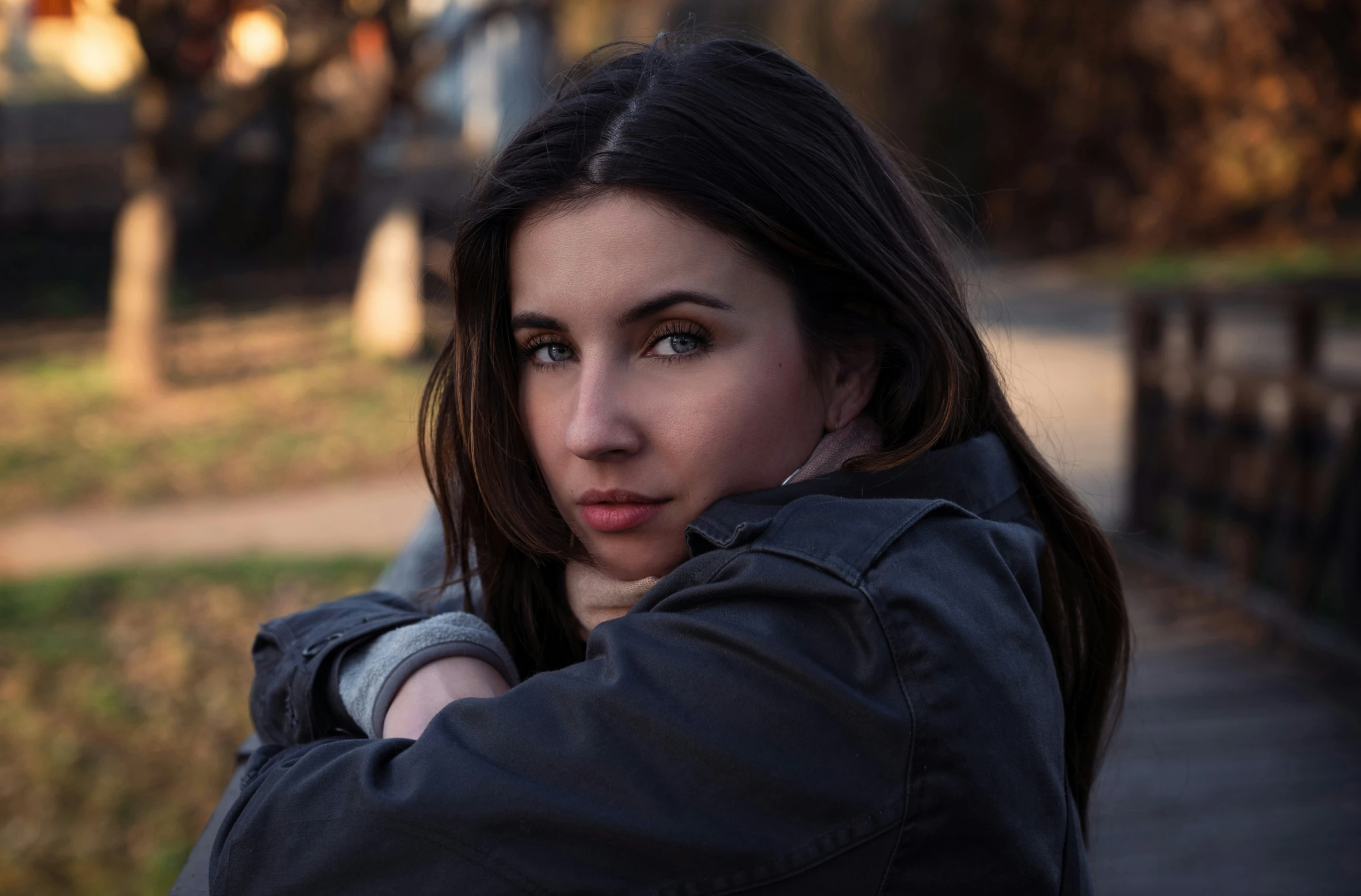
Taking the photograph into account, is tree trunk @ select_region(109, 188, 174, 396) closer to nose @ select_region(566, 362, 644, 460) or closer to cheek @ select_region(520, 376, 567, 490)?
cheek @ select_region(520, 376, 567, 490)

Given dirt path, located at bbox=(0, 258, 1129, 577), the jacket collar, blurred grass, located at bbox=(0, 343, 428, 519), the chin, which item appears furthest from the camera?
blurred grass, located at bbox=(0, 343, 428, 519)

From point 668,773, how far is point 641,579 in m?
0.39

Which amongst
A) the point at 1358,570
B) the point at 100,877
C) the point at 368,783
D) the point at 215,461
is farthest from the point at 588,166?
the point at 215,461

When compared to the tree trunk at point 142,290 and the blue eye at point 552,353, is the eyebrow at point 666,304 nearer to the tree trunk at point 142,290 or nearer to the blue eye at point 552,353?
the blue eye at point 552,353

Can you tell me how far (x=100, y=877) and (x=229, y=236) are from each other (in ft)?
→ 47.6

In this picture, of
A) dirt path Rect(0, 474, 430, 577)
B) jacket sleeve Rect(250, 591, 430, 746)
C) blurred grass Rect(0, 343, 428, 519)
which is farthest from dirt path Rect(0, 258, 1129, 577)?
jacket sleeve Rect(250, 591, 430, 746)

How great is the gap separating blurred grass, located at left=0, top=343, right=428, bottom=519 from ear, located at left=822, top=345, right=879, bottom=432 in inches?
212

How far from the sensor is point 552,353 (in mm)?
1410

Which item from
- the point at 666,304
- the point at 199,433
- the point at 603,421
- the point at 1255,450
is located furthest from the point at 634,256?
the point at 199,433

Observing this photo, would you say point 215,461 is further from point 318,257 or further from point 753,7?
point 753,7

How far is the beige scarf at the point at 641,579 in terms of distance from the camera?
1.35 metres

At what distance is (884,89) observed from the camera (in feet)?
56.4

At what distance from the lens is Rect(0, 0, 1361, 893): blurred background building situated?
11.7ft

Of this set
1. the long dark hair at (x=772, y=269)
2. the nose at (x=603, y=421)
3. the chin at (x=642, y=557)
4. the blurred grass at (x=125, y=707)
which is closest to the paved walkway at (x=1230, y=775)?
the long dark hair at (x=772, y=269)
